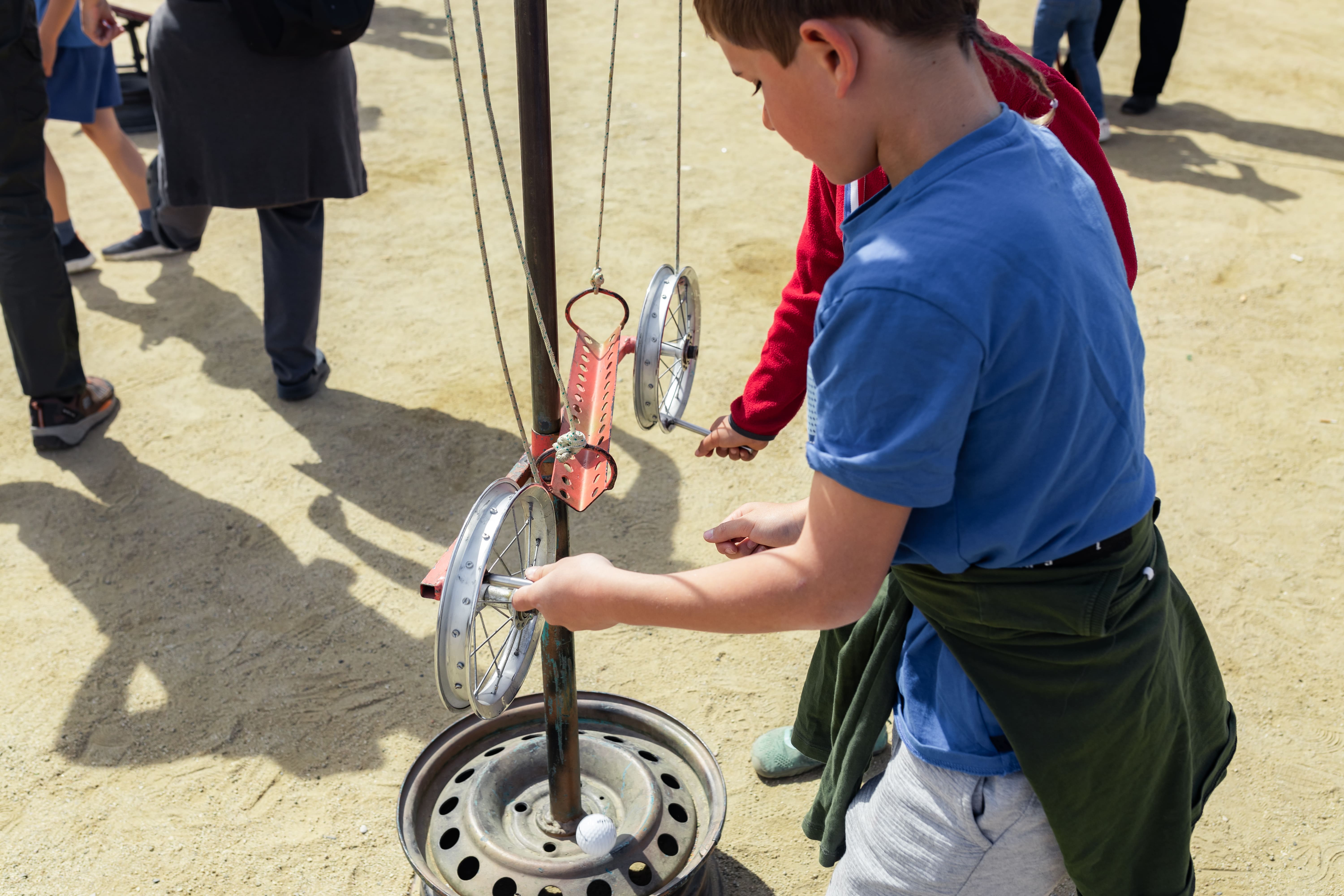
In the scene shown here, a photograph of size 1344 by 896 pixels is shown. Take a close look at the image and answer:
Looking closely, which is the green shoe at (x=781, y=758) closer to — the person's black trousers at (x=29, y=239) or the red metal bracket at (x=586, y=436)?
the red metal bracket at (x=586, y=436)

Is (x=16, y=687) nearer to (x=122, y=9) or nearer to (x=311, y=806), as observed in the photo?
(x=311, y=806)

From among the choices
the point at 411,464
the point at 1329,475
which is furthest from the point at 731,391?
the point at 1329,475

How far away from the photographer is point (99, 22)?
4012 mm

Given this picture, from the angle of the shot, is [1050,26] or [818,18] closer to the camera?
[818,18]

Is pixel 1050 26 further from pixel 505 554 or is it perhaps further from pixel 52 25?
pixel 505 554

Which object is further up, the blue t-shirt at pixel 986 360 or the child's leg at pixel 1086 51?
the blue t-shirt at pixel 986 360

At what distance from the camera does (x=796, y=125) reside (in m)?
1.08

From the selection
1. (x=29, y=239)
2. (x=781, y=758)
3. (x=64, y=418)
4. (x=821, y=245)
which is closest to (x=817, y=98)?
(x=821, y=245)

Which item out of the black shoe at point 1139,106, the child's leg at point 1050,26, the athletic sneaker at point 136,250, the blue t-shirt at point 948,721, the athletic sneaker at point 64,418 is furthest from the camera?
the black shoe at point 1139,106

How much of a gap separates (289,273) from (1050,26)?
4.00m

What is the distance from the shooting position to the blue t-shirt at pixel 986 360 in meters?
0.97

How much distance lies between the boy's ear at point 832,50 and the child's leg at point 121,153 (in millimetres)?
4017

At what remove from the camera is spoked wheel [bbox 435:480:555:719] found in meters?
1.38

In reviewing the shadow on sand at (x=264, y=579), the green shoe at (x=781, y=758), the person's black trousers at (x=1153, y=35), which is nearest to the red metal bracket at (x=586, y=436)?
the green shoe at (x=781, y=758)
